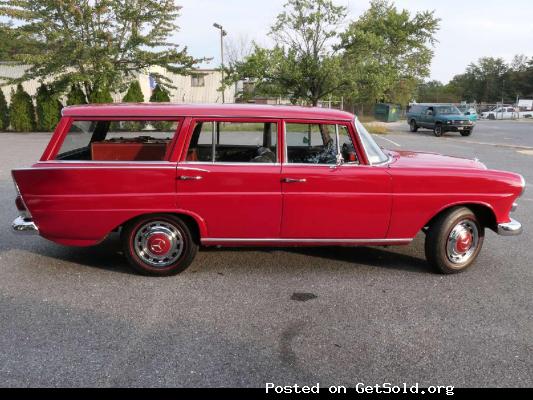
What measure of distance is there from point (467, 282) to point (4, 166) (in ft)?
37.2

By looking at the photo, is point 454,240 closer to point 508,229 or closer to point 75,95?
point 508,229

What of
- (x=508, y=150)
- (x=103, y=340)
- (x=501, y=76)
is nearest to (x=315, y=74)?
(x=508, y=150)

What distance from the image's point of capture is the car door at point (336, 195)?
418 cm

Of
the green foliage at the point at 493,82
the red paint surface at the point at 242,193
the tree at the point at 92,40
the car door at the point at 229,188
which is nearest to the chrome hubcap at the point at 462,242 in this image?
the red paint surface at the point at 242,193

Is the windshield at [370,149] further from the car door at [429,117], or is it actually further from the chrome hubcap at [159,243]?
the car door at [429,117]

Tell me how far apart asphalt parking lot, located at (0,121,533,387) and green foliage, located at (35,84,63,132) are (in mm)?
19861

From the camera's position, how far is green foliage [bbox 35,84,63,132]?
73.9 feet

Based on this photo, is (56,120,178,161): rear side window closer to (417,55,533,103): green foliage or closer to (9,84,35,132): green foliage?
(9,84,35,132): green foliage

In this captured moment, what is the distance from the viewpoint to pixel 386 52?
93.2 ft

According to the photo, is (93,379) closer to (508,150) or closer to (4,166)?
(4,166)

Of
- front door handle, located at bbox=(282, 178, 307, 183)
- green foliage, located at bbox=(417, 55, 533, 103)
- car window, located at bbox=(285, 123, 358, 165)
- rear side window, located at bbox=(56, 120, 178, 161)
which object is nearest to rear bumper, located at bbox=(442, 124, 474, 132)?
car window, located at bbox=(285, 123, 358, 165)

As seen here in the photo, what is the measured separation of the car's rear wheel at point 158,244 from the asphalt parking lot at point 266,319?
134 mm

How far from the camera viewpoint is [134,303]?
3.76 m

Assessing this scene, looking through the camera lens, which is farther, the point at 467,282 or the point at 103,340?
the point at 467,282
